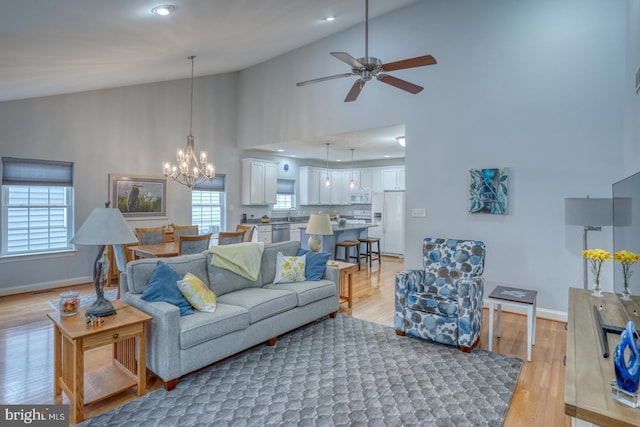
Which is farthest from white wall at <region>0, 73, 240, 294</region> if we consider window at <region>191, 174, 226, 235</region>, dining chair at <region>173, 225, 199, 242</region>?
dining chair at <region>173, 225, 199, 242</region>

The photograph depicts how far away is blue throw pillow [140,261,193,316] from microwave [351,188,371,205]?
7363 millimetres

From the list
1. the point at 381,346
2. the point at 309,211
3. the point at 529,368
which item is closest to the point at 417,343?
the point at 381,346

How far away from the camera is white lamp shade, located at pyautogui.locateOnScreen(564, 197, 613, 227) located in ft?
10.2

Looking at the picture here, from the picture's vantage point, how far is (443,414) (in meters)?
2.32

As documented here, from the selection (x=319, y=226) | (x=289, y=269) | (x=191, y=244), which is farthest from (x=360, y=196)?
(x=289, y=269)

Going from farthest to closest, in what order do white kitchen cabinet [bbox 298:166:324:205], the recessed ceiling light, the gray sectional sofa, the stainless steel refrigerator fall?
white kitchen cabinet [bbox 298:166:324:205] → the stainless steel refrigerator → the recessed ceiling light → the gray sectional sofa

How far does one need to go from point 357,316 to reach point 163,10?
378cm

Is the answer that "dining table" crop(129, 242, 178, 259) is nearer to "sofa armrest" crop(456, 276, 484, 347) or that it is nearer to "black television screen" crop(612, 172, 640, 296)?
"sofa armrest" crop(456, 276, 484, 347)

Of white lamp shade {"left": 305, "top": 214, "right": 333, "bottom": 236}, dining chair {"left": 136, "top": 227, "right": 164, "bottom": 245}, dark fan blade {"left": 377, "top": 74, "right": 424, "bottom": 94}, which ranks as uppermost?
dark fan blade {"left": 377, "top": 74, "right": 424, "bottom": 94}

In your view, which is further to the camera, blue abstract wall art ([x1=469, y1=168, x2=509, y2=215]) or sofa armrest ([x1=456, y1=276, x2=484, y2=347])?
blue abstract wall art ([x1=469, y1=168, x2=509, y2=215])

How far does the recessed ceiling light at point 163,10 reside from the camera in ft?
9.91

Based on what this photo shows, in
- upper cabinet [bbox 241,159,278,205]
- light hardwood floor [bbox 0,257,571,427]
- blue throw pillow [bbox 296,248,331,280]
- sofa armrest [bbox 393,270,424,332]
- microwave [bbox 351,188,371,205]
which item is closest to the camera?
light hardwood floor [bbox 0,257,571,427]

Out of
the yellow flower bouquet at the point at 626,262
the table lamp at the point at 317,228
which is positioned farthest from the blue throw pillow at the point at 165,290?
the yellow flower bouquet at the point at 626,262

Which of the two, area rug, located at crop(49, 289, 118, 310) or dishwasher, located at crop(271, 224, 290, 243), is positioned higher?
dishwasher, located at crop(271, 224, 290, 243)
